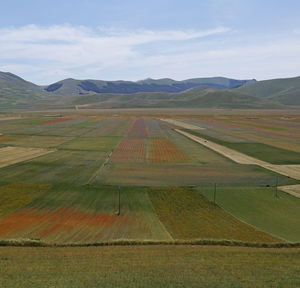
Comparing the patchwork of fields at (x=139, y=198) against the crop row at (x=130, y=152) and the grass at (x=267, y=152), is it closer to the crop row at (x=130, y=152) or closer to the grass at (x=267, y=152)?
the grass at (x=267, y=152)

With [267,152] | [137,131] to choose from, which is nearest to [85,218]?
[267,152]

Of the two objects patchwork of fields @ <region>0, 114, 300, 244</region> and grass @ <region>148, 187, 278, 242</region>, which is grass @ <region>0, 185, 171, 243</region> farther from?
grass @ <region>148, 187, 278, 242</region>

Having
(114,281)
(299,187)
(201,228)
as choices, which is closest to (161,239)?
(201,228)

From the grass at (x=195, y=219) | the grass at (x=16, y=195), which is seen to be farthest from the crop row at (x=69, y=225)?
the grass at (x=195, y=219)

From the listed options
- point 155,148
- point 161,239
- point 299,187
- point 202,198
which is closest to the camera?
point 161,239

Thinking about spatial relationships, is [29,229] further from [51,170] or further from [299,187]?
[299,187]

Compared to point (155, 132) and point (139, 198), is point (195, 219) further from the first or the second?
point (155, 132)

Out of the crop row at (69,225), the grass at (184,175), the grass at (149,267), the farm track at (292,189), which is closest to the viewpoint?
the grass at (149,267)
